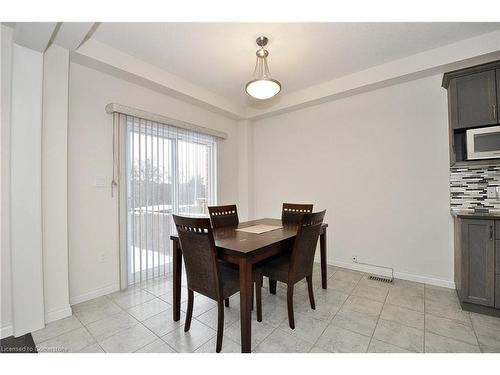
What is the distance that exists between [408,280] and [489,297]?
82 cm

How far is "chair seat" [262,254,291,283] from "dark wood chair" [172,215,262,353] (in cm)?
Answer: 32

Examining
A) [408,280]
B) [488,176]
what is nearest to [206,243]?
A: [408,280]

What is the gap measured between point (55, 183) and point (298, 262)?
2.17m

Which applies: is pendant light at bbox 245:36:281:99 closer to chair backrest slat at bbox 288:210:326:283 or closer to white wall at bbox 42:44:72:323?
chair backrest slat at bbox 288:210:326:283

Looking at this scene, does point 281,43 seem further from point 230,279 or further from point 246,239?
point 230,279

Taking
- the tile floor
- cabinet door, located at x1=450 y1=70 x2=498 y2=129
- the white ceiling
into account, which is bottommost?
the tile floor

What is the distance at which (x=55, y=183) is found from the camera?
1.93m

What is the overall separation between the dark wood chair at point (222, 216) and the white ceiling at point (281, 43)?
1665mm

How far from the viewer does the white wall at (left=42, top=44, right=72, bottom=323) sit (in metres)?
1.88

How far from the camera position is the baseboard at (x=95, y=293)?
2186mm

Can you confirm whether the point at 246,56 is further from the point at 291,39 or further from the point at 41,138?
the point at 41,138

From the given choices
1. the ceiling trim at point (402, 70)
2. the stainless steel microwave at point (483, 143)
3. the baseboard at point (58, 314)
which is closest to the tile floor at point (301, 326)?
the baseboard at point (58, 314)

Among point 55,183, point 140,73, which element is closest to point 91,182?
point 55,183

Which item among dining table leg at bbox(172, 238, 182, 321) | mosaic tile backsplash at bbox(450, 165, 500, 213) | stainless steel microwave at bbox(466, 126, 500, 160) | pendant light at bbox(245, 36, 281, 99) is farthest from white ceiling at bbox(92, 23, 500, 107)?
dining table leg at bbox(172, 238, 182, 321)
